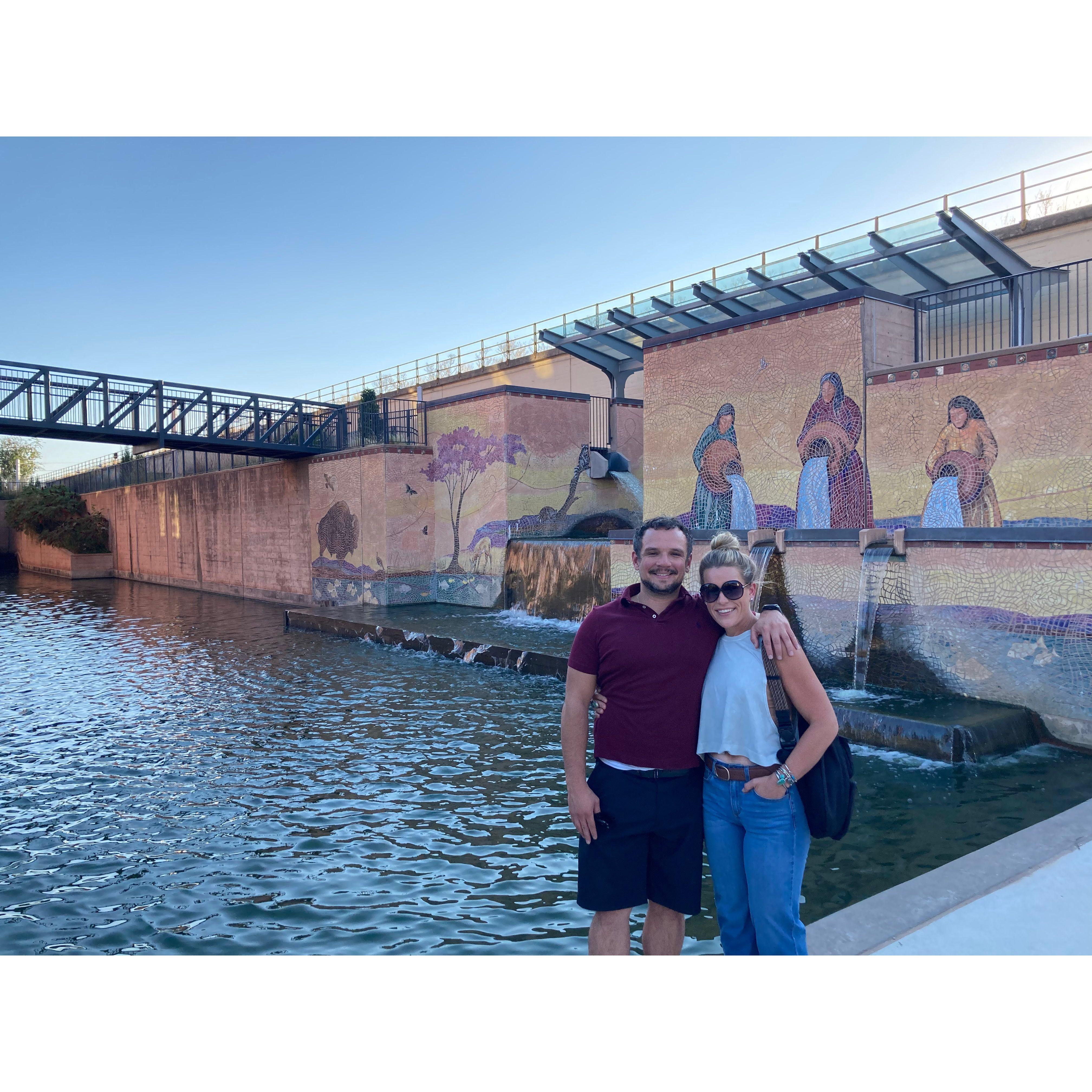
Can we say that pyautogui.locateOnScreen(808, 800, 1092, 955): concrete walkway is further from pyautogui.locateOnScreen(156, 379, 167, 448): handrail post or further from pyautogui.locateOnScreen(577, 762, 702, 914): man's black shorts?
pyautogui.locateOnScreen(156, 379, 167, 448): handrail post

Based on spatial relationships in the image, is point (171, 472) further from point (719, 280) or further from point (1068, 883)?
point (1068, 883)

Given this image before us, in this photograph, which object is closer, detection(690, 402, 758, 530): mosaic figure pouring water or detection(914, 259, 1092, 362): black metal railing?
detection(914, 259, 1092, 362): black metal railing

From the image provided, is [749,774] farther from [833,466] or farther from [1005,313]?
[1005,313]

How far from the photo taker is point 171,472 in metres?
32.5

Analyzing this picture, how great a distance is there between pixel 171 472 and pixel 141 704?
2422 cm

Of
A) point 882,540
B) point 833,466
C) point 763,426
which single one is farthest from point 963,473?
point 763,426

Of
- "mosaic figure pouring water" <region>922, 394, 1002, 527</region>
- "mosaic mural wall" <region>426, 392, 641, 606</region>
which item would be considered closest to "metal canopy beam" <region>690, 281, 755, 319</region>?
"mosaic figure pouring water" <region>922, 394, 1002, 527</region>

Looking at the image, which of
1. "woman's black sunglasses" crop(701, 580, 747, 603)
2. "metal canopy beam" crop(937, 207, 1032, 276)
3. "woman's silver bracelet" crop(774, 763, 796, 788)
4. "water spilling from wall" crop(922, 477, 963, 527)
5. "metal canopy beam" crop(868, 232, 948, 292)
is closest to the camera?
"woman's silver bracelet" crop(774, 763, 796, 788)

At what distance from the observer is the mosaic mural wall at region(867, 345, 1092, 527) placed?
9.65 metres

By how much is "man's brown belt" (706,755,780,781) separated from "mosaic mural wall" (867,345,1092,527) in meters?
8.03

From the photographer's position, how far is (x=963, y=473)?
35.0 ft

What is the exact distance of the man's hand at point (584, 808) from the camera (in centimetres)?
308

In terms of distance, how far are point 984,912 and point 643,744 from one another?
1738mm
